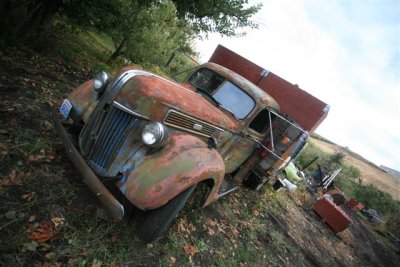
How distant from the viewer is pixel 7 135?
3.56 metres

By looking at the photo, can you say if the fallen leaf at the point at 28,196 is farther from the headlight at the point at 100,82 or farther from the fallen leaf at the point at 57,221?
the headlight at the point at 100,82

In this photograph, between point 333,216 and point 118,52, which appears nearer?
point 333,216

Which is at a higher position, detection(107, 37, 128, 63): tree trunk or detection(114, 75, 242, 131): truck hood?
detection(114, 75, 242, 131): truck hood

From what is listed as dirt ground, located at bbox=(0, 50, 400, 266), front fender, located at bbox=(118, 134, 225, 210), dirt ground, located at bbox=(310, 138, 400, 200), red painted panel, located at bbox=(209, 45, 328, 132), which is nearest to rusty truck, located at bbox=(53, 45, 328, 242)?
front fender, located at bbox=(118, 134, 225, 210)

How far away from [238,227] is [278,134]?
6.72 feet

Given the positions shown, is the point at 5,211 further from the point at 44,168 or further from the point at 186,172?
the point at 186,172

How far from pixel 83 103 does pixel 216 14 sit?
270 inches

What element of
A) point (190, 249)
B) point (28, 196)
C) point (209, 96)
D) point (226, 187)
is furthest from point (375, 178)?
point (28, 196)

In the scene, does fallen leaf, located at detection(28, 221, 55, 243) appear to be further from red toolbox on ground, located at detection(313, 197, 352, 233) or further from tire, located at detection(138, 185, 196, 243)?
red toolbox on ground, located at detection(313, 197, 352, 233)

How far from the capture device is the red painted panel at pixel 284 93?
5941mm

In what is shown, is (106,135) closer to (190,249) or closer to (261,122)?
(190,249)

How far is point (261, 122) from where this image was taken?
202 inches

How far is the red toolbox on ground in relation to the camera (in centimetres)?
809

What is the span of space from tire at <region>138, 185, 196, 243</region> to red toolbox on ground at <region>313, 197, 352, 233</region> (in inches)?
273
